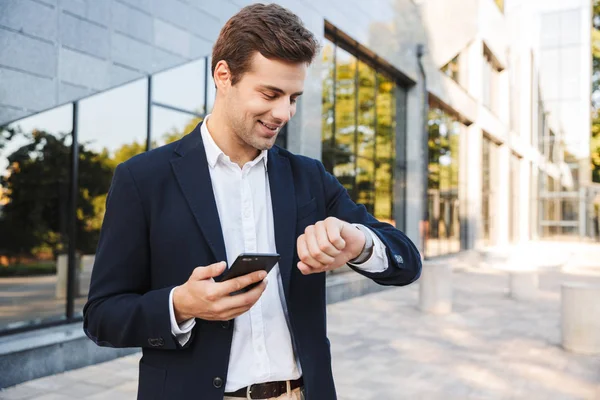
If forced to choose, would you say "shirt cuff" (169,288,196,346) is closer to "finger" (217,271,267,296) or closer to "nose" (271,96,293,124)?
"finger" (217,271,267,296)

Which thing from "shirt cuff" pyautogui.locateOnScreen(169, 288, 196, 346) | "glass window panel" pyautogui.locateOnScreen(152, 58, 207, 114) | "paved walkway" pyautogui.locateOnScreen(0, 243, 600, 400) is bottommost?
"paved walkway" pyautogui.locateOnScreen(0, 243, 600, 400)

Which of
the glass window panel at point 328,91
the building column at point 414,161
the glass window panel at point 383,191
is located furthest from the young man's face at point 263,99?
the building column at point 414,161

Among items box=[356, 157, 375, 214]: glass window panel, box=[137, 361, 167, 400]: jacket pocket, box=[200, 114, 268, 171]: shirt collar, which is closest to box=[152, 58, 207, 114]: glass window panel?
Answer: box=[356, 157, 375, 214]: glass window panel

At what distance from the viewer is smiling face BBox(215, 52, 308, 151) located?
67.7 inches

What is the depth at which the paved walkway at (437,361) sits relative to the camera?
236 inches

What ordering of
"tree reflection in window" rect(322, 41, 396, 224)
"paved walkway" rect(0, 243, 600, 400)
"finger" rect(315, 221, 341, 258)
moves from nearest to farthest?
1. "finger" rect(315, 221, 341, 258)
2. "paved walkway" rect(0, 243, 600, 400)
3. "tree reflection in window" rect(322, 41, 396, 224)

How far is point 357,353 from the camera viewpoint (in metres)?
7.71

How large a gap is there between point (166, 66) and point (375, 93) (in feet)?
28.3

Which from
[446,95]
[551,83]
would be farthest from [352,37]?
[551,83]

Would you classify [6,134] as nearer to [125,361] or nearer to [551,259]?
[125,361]

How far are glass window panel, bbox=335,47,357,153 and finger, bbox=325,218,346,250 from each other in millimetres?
12121

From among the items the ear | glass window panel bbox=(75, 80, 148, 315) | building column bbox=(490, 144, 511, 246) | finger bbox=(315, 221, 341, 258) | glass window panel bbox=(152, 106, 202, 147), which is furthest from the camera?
building column bbox=(490, 144, 511, 246)

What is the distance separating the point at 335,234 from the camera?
4.75 feet

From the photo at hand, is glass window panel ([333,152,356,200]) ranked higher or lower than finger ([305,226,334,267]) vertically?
higher
